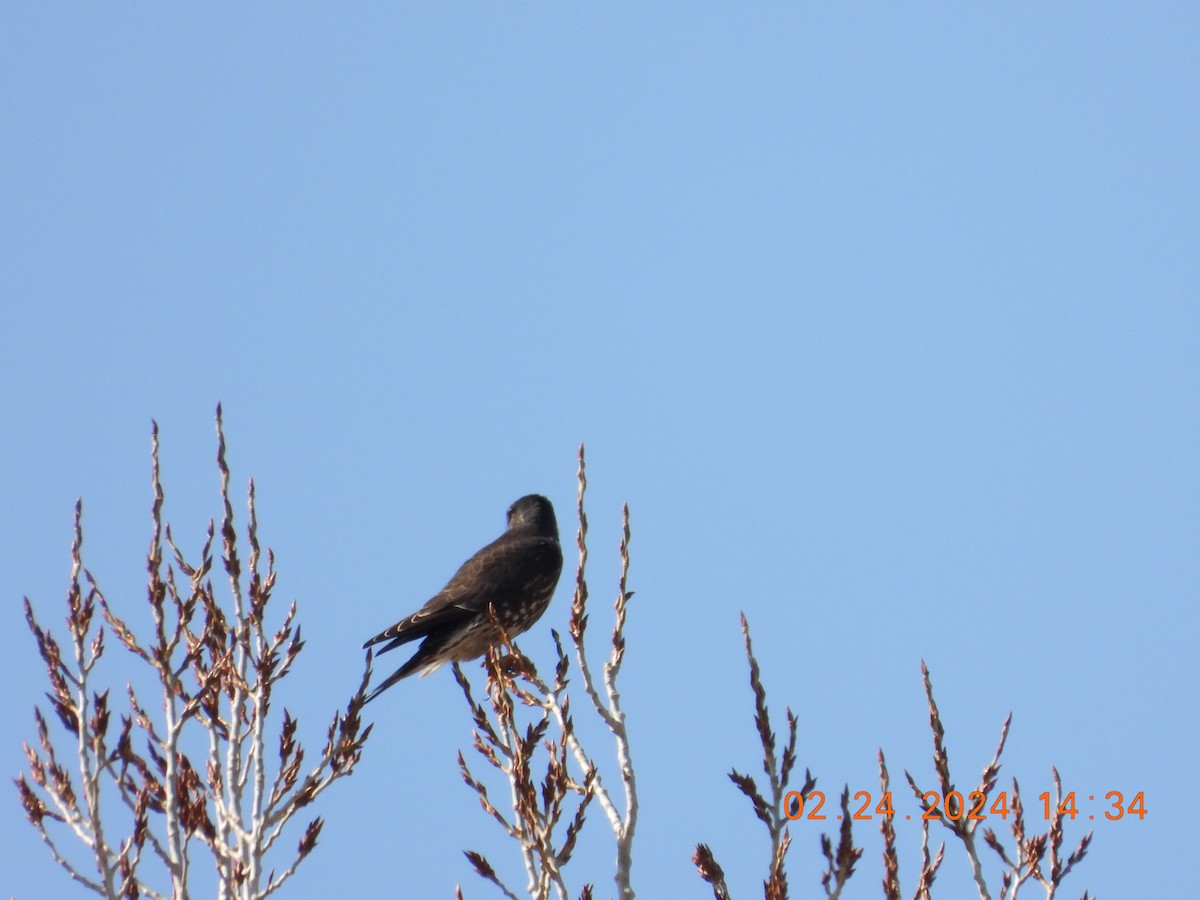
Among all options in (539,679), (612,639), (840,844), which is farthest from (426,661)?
(840,844)

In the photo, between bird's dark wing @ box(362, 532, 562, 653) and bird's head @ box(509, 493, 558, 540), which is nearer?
bird's dark wing @ box(362, 532, 562, 653)

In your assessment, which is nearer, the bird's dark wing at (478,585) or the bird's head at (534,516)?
the bird's dark wing at (478,585)

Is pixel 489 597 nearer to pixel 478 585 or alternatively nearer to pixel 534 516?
pixel 478 585

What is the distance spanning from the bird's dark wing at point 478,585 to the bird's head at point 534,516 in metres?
0.16

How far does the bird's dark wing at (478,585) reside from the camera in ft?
28.6

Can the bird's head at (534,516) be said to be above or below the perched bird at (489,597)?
above

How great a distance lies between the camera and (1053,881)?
Answer: 519 cm

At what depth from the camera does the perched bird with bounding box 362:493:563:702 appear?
345 inches

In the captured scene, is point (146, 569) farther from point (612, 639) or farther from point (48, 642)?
point (612, 639)

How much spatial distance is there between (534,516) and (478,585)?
53.5 inches

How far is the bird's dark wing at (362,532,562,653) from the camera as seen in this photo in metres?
8.72

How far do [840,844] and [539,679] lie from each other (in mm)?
1410

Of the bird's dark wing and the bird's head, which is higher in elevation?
the bird's head

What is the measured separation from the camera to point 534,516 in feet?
34.8
